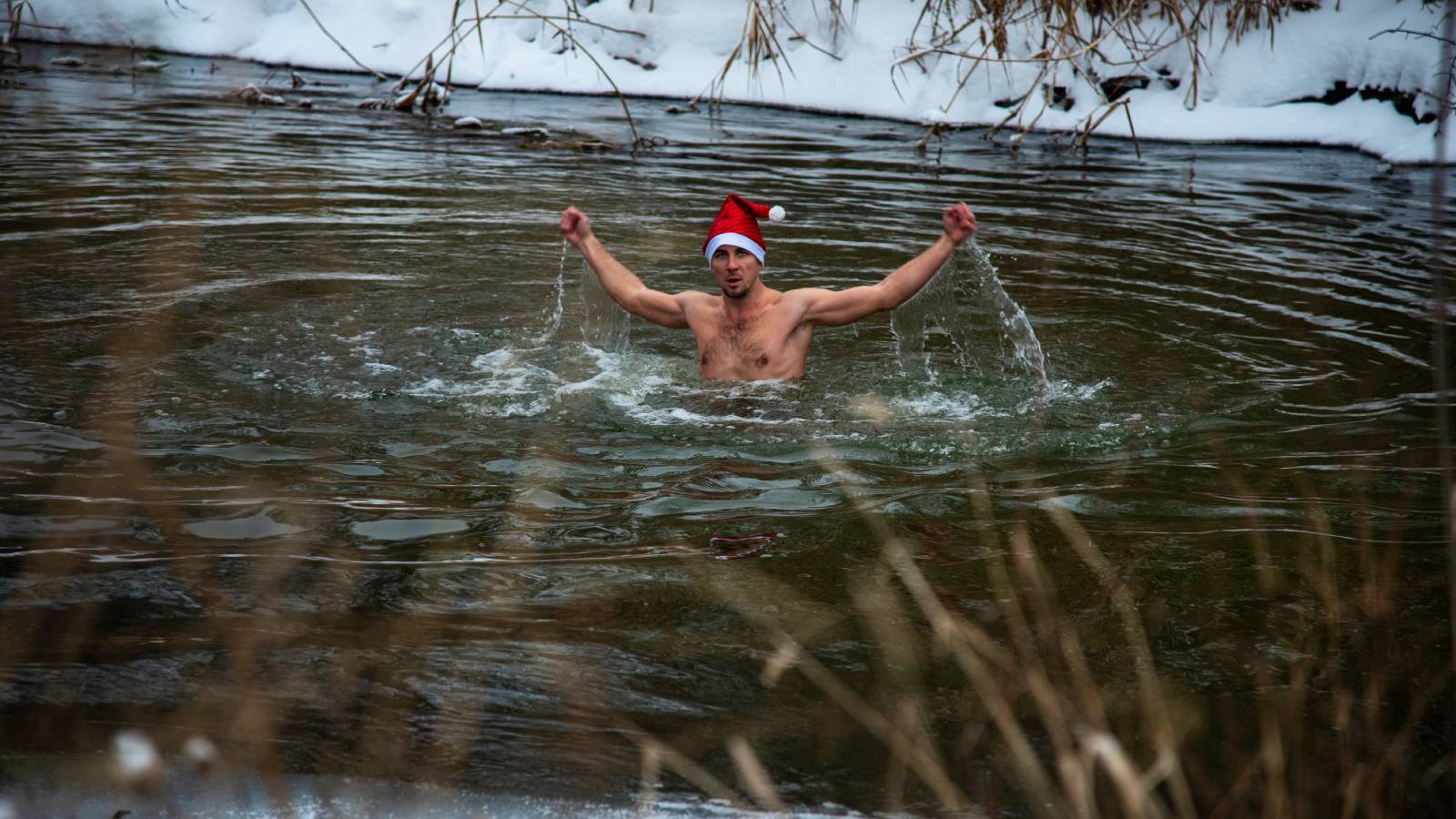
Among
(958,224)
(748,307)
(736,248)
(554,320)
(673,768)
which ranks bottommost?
(673,768)

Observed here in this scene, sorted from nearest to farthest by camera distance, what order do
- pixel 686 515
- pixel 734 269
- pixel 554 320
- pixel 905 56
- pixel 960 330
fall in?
pixel 686 515, pixel 734 269, pixel 554 320, pixel 960 330, pixel 905 56

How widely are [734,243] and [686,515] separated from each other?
2.14 m

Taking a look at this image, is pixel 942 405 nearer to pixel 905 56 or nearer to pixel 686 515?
pixel 686 515

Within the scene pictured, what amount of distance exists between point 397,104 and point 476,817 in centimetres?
1284

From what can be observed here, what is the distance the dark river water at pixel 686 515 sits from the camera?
2695 mm

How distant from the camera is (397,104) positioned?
14117mm

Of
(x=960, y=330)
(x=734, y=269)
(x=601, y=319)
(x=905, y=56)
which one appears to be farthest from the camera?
(x=905, y=56)

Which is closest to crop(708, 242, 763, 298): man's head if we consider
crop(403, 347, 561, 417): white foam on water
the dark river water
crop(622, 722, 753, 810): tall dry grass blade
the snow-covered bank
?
the dark river water

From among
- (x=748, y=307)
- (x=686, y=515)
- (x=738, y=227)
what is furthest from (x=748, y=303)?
(x=686, y=515)

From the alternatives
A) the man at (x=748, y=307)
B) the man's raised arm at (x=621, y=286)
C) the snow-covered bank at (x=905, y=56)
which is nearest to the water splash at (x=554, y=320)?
the man's raised arm at (x=621, y=286)

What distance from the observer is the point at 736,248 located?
5918 millimetres

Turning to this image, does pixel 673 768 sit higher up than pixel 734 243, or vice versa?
pixel 734 243

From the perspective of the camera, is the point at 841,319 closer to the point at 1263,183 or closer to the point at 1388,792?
the point at 1388,792

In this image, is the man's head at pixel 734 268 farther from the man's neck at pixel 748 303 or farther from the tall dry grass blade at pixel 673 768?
the tall dry grass blade at pixel 673 768
